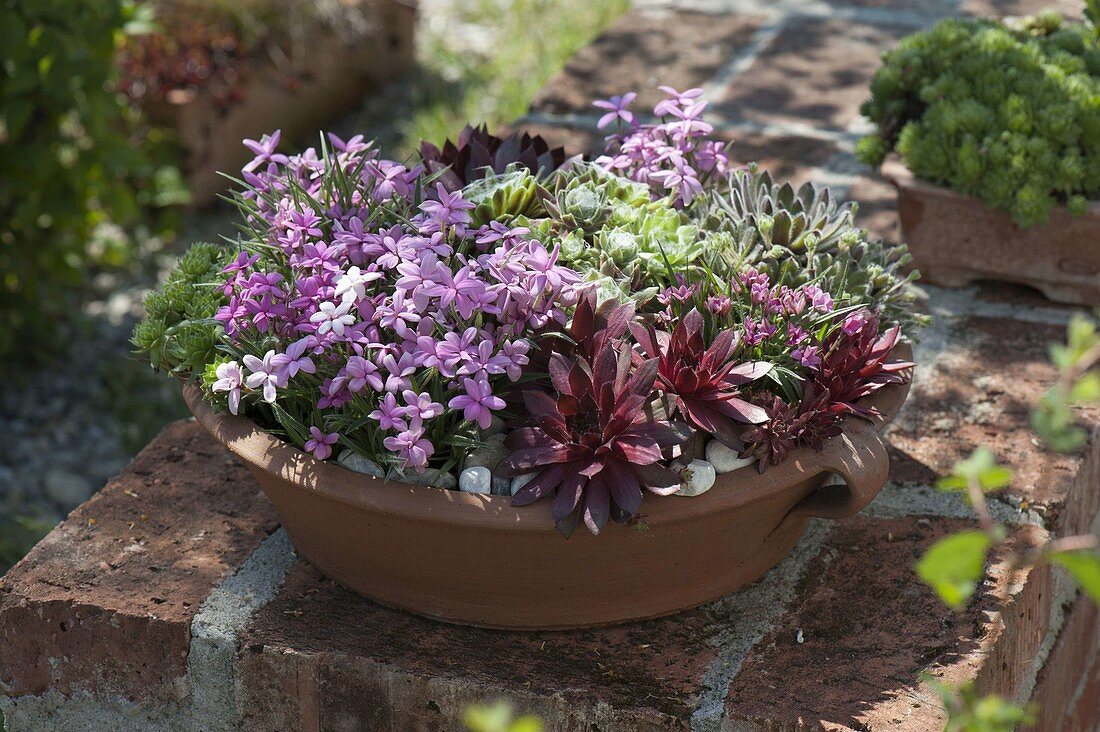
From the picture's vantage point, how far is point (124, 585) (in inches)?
68.2

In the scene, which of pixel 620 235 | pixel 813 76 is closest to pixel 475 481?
pixel 620 235

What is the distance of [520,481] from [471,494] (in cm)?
6

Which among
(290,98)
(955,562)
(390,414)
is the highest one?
(955,562)

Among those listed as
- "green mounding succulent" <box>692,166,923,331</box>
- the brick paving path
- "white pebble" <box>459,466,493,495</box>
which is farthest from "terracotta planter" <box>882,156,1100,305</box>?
"white pebble" <box>459,466,493,495</box>

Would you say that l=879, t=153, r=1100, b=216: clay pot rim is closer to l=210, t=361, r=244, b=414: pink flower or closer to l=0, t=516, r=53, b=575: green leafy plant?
l=210, t=361, r=244, b=414: pink flower

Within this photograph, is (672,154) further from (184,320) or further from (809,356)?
(184,320)

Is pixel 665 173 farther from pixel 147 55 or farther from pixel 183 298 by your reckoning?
pixel 147 55

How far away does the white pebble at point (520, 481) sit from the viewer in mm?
1481

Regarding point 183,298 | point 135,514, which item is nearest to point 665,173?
point 183,298

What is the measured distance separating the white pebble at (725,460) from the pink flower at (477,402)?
0.95 feet

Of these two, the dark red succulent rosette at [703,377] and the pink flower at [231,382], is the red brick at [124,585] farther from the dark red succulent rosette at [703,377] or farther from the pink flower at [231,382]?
the dark red succulent rosette at [703,377]

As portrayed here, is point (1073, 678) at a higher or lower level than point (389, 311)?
lower

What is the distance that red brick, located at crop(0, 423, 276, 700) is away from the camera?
1675 millimetres

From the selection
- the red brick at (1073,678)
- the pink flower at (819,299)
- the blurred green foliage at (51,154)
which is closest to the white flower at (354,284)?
the pink flower at (819,299)
